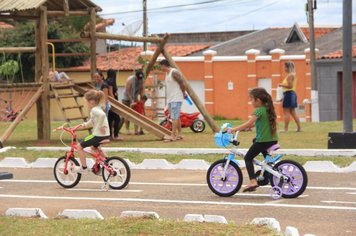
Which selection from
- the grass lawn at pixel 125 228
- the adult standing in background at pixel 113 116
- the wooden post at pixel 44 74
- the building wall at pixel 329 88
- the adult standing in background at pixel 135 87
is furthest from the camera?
the building wall at pixel 329 88

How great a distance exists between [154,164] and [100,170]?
283cm

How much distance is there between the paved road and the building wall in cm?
2895

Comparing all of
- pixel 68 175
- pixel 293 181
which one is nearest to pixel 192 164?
pixel 68 175

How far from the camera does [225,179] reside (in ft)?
36.7

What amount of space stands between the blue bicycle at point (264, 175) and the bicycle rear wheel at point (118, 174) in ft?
4.66

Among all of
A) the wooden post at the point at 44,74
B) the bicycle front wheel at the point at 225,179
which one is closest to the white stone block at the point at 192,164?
the bicycle front wheel at the point at 225,179

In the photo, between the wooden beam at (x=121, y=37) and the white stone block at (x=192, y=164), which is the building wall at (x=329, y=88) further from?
the white stone block at (x=192, y=164)

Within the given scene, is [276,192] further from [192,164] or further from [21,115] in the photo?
[21,115]

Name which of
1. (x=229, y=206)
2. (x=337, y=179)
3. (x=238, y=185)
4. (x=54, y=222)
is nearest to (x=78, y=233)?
(x=54, y=222)

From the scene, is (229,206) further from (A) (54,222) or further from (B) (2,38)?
(B) (2,38)

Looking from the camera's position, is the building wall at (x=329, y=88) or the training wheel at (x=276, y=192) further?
the building wall at (x=329, y=88)

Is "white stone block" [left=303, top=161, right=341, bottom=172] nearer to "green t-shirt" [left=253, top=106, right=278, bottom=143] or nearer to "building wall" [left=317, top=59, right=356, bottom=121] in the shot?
"green t-shirt" [left=253, top=106, right=278, bottom=143]

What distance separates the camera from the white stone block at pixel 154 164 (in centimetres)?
1499

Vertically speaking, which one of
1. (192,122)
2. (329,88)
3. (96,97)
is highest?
(329,88)
